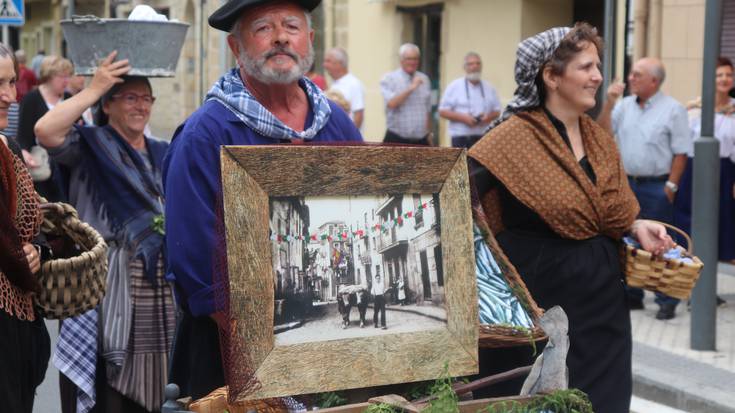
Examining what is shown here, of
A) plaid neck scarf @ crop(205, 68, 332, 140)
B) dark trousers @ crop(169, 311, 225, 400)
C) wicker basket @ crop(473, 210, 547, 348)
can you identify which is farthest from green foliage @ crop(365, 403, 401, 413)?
plaid neck scarf @ crop(205, 68, 332, 140)

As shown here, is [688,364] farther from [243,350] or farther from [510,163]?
[243,350]

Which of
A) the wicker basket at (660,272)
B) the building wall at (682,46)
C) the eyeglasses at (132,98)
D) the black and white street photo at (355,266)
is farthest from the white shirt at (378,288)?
the building wall at (682,46)

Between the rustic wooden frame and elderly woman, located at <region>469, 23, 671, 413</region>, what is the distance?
1.83m

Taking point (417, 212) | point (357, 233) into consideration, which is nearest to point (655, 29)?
point (417, 212)

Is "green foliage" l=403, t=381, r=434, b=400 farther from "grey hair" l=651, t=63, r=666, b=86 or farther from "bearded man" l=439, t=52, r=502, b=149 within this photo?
"bearded man" l=439, t=52, r=502, b=149

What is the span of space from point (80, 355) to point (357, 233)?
279 cm

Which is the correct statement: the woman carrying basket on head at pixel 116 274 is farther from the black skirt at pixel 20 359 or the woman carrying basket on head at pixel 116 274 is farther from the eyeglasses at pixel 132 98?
the black skirt at pixel 20 359

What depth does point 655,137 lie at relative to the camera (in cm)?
984

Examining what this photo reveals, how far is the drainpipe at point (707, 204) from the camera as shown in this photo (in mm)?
8180

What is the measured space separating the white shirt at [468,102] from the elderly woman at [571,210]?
32.2 ft

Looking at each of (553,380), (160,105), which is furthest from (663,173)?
(160,105)

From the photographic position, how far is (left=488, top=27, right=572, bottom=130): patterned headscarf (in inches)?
197

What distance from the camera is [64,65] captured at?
11328 mm

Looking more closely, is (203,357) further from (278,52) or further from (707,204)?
(707,204)
